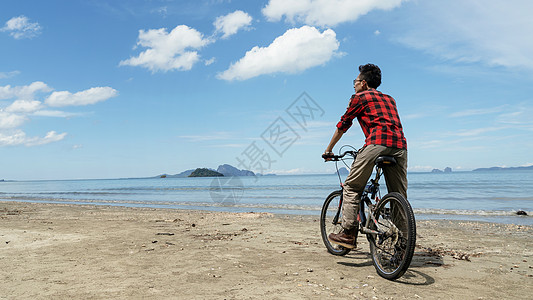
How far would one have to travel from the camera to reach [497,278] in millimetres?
3576

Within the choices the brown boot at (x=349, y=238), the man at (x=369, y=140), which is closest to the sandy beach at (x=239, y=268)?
the brown boot at (x=349, y=238)

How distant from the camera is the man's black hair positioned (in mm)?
4047

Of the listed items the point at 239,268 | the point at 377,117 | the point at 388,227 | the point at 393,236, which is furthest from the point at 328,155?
the point at 239,268

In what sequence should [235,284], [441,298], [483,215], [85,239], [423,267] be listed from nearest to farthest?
[441,298], [235,284], [423,267], [85,239], [483,215]

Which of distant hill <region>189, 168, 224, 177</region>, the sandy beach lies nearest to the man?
the sandy beach

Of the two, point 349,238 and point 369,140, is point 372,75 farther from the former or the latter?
point 349,238

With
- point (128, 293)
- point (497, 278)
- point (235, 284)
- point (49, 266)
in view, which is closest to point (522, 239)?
point (497, 278)

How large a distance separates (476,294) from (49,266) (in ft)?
14.6

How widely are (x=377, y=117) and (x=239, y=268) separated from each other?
2225mm

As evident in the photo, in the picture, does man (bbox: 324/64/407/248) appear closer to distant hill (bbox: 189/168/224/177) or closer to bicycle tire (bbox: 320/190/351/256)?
bicycle tire (bbox: 320/190/351/256)

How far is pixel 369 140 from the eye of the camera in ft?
12.2

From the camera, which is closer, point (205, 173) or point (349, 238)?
point (349, 238)

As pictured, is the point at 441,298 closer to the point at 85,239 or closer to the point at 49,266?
the point at 49,266

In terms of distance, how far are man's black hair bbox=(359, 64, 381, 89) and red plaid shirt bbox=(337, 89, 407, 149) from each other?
0.23m
